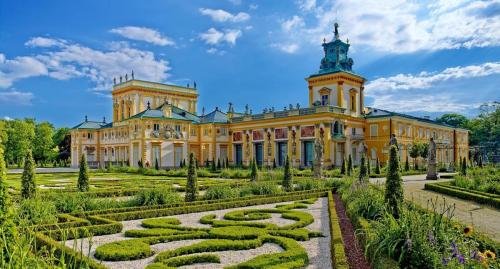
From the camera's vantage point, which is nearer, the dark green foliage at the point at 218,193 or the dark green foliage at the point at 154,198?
the dark green foliage at the point at 154,198

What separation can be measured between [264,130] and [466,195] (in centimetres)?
3221

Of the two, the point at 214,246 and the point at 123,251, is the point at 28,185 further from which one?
the point at 214,246

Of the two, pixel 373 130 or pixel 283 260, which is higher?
pixel 373 130

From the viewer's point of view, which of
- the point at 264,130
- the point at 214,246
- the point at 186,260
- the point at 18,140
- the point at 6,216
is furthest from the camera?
the point at 18,140

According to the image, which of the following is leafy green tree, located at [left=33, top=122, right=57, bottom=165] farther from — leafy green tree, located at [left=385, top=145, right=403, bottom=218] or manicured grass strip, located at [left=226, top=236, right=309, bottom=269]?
manicured grass strip, located at [left=226, top=236, right=309, bottom=269]

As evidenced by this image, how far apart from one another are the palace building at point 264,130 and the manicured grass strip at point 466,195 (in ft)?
70.0

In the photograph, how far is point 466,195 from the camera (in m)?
17.3

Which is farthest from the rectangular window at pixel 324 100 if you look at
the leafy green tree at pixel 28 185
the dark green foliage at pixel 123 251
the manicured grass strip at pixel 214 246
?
the dark green foliage at pixel 123 251

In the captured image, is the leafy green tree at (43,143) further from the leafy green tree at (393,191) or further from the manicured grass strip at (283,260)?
the manicured grass strip at (283,260)

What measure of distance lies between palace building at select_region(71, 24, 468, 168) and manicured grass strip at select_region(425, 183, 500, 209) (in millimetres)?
21349

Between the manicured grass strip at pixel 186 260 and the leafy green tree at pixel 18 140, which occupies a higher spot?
the leafy green tree at pixel 18 140

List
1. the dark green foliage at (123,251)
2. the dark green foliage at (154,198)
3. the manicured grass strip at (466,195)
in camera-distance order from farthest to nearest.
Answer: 1. the manicured grass strip at (466,195)
2. the dark green foliage at (154,198)
3. the dark green foliage at (123,251)

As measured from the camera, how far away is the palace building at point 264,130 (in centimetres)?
4444

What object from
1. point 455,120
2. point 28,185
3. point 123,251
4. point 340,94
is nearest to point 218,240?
point 123,251
